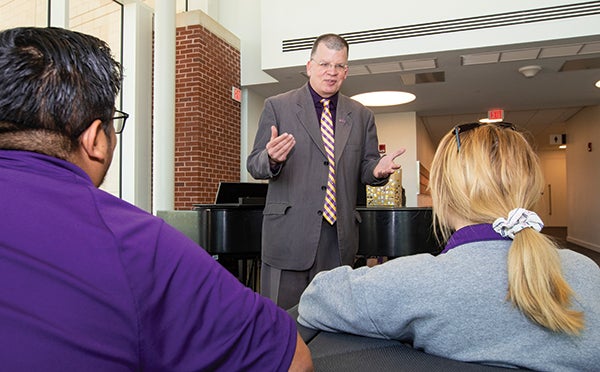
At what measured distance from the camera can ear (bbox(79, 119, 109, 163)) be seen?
2.23ft

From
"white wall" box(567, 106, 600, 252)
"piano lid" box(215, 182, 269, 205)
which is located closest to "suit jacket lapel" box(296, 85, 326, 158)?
"piano lid" box(215, 182, 269, 205)

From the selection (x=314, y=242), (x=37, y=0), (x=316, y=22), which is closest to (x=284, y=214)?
(x=314, y=242)

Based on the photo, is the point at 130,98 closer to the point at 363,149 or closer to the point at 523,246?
the point at 363,149

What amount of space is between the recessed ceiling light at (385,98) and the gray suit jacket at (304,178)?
507 centimetres

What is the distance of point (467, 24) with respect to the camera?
488 cm

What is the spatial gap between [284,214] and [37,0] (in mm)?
4410

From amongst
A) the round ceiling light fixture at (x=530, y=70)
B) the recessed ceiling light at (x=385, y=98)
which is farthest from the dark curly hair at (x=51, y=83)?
the recessed ceiling light at (x=385, y=98)

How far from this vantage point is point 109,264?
1.79ft

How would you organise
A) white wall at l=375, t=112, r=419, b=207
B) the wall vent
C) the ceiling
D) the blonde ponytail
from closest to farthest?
the blonde ponytail
the wall vent
the ceiling
white wall at l=375, t=112, r=419, b=207

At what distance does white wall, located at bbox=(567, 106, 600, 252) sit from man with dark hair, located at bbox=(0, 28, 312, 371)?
9.59 metres

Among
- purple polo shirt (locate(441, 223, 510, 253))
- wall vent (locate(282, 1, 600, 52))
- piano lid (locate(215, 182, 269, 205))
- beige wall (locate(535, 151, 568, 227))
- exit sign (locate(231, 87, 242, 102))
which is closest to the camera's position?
purple polo shirt (locate(441, 223, 510, 253))

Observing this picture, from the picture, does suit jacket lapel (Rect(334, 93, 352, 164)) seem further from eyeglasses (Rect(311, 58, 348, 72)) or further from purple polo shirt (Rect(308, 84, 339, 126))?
eyeglasses (Rect(311, 58, 348, 72))

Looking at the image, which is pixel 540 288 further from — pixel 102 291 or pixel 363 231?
pixel 363 231

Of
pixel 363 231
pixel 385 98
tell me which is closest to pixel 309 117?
pixel 363 231
